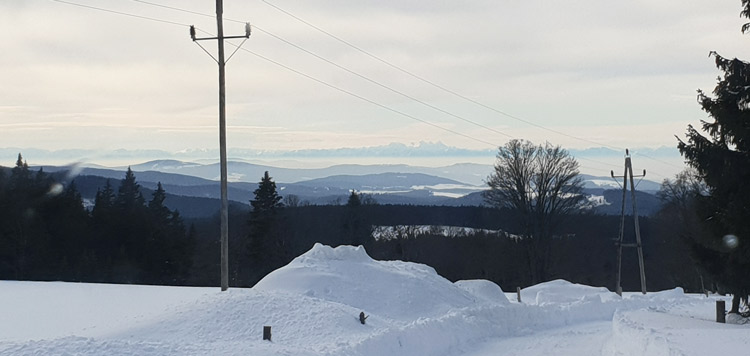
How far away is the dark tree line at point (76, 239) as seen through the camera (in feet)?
155

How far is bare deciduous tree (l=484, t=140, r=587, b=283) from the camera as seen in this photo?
Answer: 5159 cm

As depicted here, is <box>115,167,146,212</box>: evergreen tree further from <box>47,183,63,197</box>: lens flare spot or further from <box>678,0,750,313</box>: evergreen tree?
<box>678,0,750,313</box>: evergreen tree

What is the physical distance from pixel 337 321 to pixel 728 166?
10.8 m

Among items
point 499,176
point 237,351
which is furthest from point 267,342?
point 499,176

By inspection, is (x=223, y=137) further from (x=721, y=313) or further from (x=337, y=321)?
(x=721, y=313)

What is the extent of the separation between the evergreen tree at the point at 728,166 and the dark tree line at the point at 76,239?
42.4m

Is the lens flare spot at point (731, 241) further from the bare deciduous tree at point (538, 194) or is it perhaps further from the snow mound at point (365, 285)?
the bare deciduous tree at point (538, 194)

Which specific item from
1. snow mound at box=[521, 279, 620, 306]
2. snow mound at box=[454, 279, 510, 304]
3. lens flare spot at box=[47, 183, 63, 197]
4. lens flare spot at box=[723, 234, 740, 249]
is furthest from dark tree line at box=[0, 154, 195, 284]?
lens flare spot at box=[723, 234, 740, 249]

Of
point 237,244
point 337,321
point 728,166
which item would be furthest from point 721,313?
point 237,244

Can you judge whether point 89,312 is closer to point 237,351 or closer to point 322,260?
point 322,260

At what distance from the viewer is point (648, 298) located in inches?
1325

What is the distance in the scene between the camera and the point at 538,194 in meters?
51.9

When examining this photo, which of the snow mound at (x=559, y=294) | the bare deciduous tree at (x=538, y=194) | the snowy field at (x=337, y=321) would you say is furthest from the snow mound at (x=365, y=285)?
the bare deciduous tree at (x=538, y=194)

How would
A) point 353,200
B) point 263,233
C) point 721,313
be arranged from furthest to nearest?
point 353,200 → point 263,233 → point 721,313
